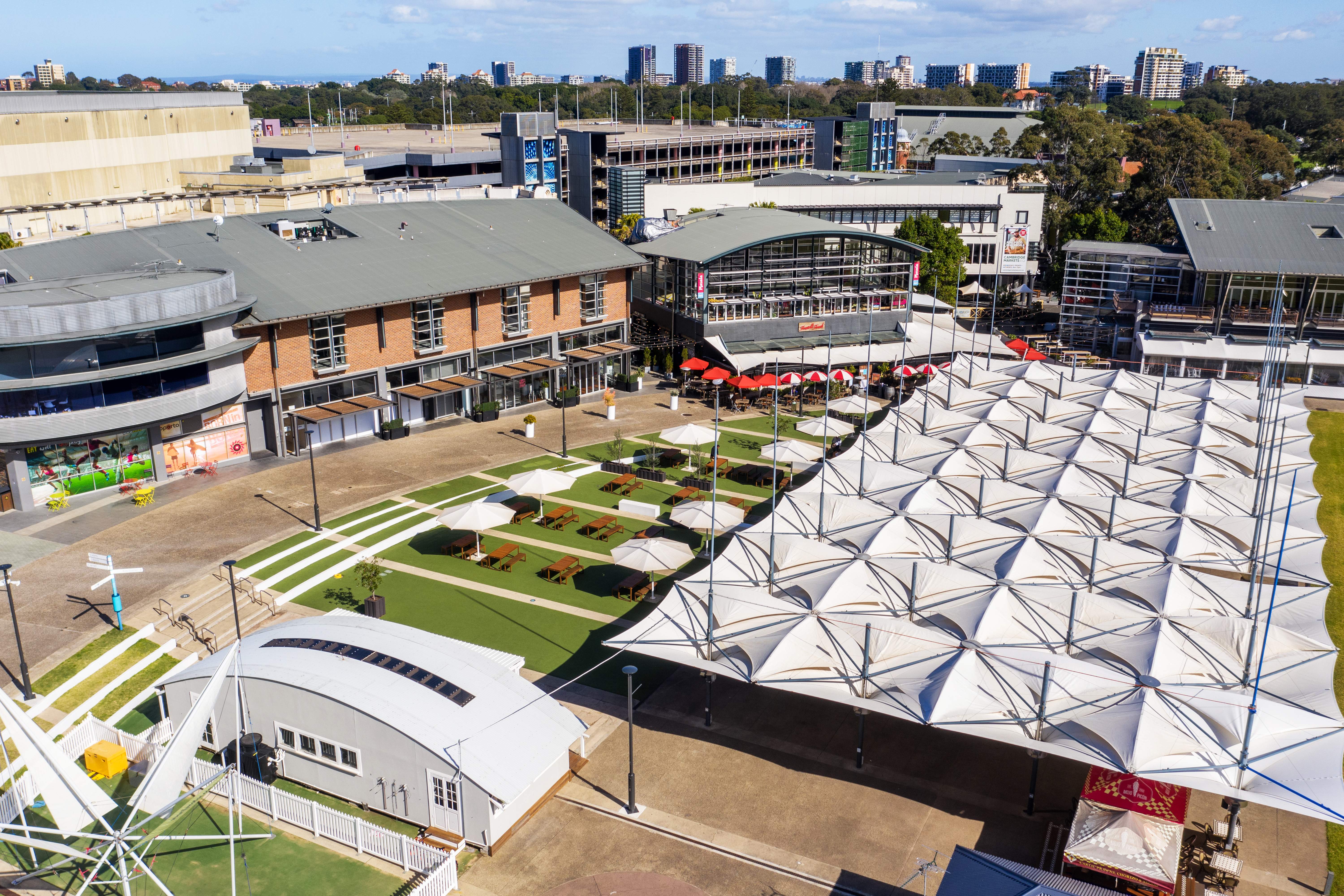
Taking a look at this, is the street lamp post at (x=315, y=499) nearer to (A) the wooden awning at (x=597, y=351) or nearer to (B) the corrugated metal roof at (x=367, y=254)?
(B) the corrugated metal roof at (x=367, y=254)

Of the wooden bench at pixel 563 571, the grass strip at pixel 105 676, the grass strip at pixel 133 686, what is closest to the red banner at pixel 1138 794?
the wooden bench at pixel 563 571

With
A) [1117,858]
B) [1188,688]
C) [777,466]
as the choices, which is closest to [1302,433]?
[777,466]

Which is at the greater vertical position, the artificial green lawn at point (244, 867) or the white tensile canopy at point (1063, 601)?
the white tensile canopy at point (1063, 601)

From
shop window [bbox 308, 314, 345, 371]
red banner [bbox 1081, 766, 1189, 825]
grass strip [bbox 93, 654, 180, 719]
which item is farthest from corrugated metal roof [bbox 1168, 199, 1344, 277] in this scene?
grass strip [bbox 93, 654, 180, 719]

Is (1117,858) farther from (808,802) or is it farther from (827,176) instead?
(827,176)

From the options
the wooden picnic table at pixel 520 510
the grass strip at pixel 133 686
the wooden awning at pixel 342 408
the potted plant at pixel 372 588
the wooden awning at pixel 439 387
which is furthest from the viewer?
the wooden awning at pixel 439 387

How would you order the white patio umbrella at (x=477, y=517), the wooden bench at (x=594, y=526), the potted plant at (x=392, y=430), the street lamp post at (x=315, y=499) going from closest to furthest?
1. the white patio umbrella at (x=477, y=517)
2. the street lamp post at (x=315, y=499)
3. the wooden bench at (x=594, y=526)
4. the potted plant at (x=392, y=430)

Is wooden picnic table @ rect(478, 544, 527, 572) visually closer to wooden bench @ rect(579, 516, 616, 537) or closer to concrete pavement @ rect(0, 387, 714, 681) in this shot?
wooden bench @ rect(579, 516, 616, 537)

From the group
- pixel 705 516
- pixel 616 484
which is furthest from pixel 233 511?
pixel 705 516
